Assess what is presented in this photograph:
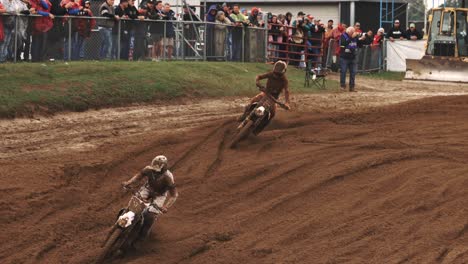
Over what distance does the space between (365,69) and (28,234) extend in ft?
94.1

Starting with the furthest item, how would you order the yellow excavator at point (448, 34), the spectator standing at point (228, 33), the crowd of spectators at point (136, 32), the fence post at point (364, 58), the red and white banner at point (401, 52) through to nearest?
the red and white banner at point (401, 52)
the fence post at point (364, 58)
the yellow excavator at point (448, 34)
the spectator standing at point (228, 33)
the crowd of spectators at point (136, 32)

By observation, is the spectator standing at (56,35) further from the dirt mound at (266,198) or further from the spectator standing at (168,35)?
the dirt mound at (266,198)

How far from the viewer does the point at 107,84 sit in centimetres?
2289

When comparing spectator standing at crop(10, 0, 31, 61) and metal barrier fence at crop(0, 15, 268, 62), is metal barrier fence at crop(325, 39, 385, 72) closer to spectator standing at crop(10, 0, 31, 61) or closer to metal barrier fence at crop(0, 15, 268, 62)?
metal barrier fence at crop(0, 15, 268, 62)

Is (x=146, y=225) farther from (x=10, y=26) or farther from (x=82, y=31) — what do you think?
(x=82, y=31)

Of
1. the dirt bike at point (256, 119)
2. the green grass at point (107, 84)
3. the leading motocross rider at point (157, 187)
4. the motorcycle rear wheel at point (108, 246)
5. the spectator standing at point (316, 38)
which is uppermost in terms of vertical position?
the spectator standing at point (316, 38)

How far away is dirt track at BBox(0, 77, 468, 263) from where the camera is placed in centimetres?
1183

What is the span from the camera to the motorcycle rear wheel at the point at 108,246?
36.8ft

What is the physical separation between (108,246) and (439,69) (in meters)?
25.3

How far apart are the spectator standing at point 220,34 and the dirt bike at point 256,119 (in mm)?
11640

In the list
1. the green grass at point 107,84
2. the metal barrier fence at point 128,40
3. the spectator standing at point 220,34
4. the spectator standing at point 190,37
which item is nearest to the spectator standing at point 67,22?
the metal barrier fence at point 128,40

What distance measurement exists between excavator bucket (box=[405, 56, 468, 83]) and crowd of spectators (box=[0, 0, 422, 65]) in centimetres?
321

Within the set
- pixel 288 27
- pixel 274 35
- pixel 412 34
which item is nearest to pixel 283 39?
pixel 274 35

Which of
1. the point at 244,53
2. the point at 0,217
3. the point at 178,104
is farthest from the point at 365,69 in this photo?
the point at 0,217
